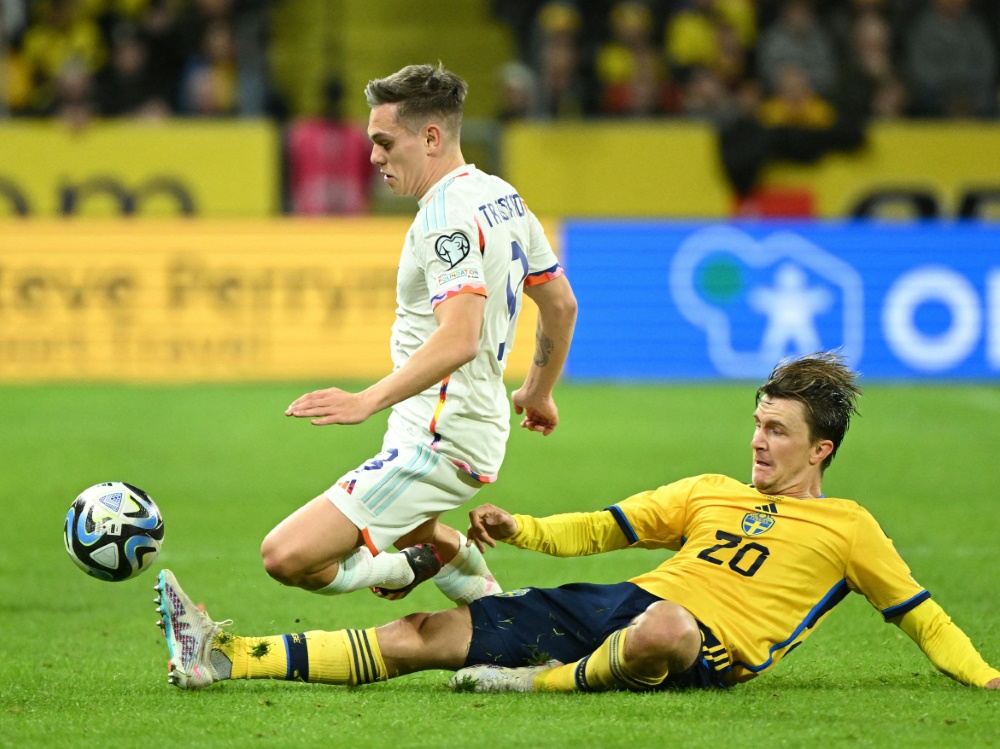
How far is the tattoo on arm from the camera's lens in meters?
5.42

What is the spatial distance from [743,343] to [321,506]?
34.6 ft

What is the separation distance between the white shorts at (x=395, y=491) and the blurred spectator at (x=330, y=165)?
11.3 meters

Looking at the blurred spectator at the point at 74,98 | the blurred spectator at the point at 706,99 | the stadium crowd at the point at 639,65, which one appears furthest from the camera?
the blurred spectator at the point at 706,99

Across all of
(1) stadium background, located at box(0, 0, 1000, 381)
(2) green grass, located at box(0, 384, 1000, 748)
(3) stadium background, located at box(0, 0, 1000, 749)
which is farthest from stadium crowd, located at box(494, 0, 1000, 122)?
(2) green grass, located at box(0, 384, 1000, 748)

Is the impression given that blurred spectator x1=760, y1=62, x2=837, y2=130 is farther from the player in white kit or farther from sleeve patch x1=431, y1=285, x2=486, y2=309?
sleeve patch x1=431, y1=285, x2=486, y2=309

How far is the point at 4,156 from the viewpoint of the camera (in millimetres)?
15898

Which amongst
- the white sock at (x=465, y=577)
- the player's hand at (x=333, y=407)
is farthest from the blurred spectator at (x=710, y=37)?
the player's hand at (x=333, y=407)

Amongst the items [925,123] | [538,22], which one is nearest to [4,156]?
[538,22]

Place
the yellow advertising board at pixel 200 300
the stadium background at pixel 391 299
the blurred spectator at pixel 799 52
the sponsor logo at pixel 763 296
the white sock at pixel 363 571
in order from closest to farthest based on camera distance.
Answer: the white sock at pixel 363 571, the stadium background at pixel 391 299, the yellow advertising board at pixel 200 300, the sponsor logo at pixel 763 296, the blurred spectator at pixel 799 52

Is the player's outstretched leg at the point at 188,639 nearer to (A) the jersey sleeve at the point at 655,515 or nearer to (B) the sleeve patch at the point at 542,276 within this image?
(A) the jersey sleeve at the point at 655,515

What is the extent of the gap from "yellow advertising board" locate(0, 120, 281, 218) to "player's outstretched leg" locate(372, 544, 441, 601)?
11.1m

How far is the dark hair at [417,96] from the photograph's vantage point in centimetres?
489

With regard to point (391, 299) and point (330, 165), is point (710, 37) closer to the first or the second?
point (330, 165)

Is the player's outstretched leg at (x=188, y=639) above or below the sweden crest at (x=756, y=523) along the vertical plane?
below
